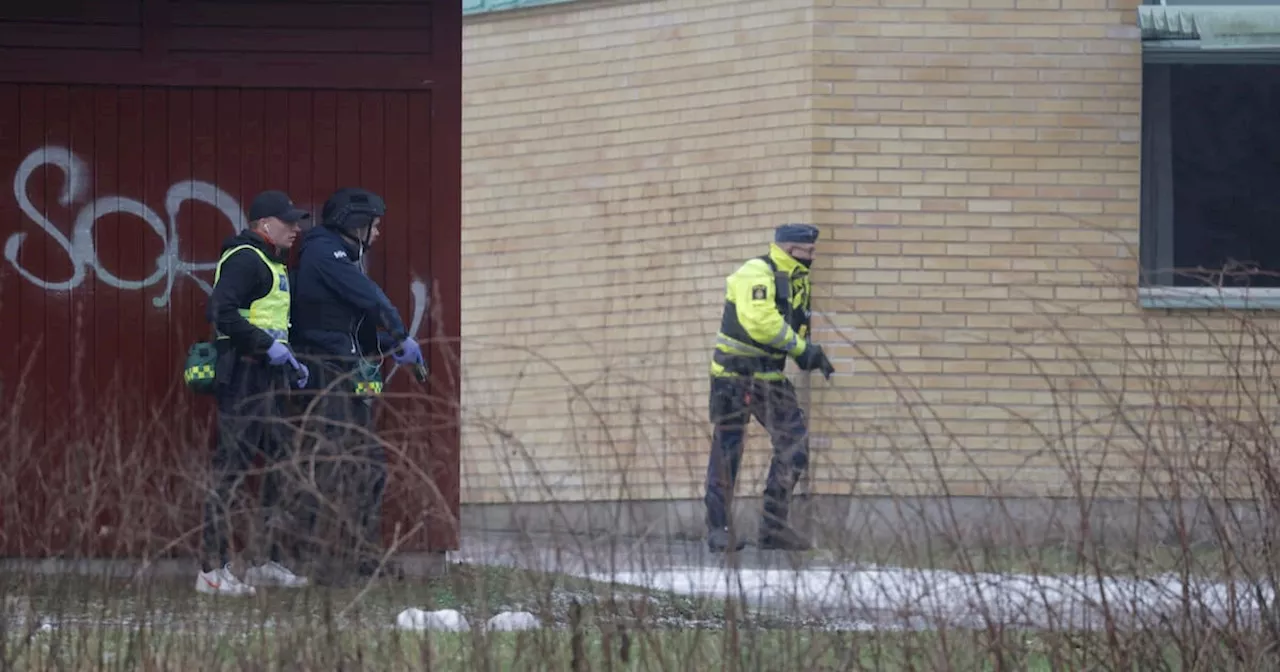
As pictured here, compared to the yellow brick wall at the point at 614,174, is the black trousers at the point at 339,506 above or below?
below

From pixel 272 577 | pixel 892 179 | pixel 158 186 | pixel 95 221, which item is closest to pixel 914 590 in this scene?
pixel 272 577

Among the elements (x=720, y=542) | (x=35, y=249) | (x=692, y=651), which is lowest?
(x=692, y=651)

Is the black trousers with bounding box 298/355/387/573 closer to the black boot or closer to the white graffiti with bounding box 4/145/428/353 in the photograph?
the black boot

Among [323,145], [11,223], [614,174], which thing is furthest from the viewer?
[614,174]

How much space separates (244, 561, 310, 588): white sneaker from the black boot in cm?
112

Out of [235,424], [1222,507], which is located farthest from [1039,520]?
[235,424]

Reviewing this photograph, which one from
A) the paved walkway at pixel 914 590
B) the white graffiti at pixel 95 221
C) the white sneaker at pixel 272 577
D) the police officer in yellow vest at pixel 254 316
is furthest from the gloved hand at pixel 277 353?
the paved walkway at pixel 914 590

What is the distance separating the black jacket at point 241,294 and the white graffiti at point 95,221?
24.2 inches

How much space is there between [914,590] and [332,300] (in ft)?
14.5

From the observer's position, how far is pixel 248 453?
29.8 ft

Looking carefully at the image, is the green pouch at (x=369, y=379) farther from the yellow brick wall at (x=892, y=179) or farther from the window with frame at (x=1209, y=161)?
the window with frame at (x=1209, y=161)

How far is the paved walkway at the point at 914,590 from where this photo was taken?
5656mm

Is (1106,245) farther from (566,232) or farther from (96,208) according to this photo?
(96,208)

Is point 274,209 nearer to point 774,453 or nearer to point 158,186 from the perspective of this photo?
point 158,186
